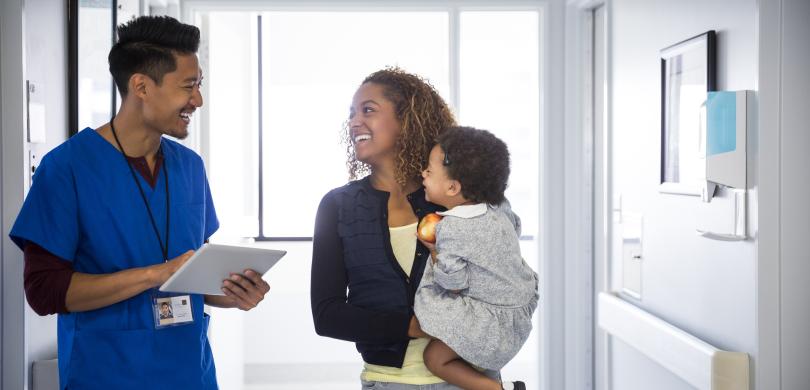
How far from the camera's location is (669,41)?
2.25m

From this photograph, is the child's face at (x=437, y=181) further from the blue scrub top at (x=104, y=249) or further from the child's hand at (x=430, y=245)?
the blue scrub top at (x=104, y=249)

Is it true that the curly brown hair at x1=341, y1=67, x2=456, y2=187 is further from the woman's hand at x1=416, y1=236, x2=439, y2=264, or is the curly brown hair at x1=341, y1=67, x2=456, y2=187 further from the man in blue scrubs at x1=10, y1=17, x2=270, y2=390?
the man in blue scrubs at x1=10, y1=17, x2=270, y2=390

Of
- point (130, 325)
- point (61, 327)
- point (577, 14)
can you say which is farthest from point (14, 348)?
point (577, 14)

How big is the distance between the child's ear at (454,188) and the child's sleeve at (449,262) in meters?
0.09

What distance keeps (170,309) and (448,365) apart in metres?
0.59

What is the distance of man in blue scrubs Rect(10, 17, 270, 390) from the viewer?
1414mm

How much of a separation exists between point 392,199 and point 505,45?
2.18 metres

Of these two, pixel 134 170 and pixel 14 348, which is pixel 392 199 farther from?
pixel 14 348

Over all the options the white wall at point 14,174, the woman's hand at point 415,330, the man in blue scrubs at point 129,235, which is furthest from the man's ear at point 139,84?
the woman's hand at point 415,330

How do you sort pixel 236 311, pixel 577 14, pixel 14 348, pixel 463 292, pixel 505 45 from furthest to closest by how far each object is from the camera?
pixel 236 311, pixel 505 45, pixel 577 14, pixel 14 348, pixel 463 292

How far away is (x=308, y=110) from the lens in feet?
14.3

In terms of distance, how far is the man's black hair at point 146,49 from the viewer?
156cm

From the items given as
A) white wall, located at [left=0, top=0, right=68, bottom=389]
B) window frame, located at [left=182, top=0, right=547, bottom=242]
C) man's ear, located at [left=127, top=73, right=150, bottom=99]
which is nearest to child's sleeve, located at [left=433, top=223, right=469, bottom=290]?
man's ear, located at [left=127, top=73, right=150, bottom=99]

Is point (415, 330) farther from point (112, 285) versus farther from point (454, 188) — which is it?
point (112, 285)
